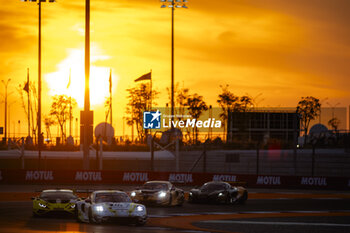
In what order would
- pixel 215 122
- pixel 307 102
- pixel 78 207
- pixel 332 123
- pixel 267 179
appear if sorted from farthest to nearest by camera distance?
pixel 332 123 < pixel 307 102 < pixel 215 122 < pixel 267 179 < pixel 78 207

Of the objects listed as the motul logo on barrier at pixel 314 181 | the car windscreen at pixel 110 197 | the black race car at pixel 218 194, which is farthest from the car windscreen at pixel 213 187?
the motul logo on barrier at pixel 314 181

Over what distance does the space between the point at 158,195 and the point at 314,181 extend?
57.8 feet

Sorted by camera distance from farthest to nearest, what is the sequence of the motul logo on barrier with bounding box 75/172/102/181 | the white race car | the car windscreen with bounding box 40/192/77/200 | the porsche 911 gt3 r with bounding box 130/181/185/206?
the motul logo on barrier with bounding box 75/172/102/181 → the porsche 911 gt3 r with bounding box 130/181/185/206 → the car windscreen with bounding box 40/192/77/200 → the white race car

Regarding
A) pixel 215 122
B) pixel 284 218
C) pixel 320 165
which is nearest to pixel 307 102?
pixel 215 122

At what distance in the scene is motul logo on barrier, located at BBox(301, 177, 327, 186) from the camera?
142 feet

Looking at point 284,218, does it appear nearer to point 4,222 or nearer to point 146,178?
point 4,222

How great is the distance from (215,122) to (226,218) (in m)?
64.9

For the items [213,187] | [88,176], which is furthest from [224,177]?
[213,187]

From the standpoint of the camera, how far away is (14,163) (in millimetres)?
60531

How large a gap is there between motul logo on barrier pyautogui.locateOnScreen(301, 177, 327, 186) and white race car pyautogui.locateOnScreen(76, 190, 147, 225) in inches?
948

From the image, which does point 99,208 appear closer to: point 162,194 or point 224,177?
point 162,194

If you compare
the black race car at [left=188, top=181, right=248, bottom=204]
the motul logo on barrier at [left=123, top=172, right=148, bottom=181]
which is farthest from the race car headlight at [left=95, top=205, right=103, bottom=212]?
the motul logo on barrier at [left=123, top=172, right=148, bottom=181]

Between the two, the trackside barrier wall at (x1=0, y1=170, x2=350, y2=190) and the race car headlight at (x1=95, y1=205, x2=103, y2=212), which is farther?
the trackside barrier wall at (x1=0, y1=170, x2=350, y2=190)

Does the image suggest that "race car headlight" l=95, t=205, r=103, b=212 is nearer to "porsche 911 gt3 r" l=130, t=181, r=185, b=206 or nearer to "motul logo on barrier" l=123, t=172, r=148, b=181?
"porsche 911 gt3 r" l=130, t=181, r=185, b=206
